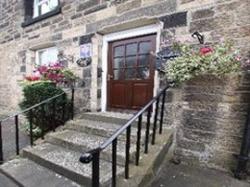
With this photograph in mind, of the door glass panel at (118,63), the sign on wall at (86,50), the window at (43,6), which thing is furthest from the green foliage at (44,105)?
the window at (43,6)

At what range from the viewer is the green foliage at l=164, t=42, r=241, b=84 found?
8.55 ft

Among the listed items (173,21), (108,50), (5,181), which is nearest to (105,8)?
(108,50)

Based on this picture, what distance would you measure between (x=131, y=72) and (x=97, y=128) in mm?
1173

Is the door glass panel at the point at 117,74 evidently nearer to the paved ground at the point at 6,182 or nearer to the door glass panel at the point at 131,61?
the door glass panel at the point at 131,61

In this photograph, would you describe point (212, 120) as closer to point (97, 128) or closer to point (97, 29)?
point (97, 128)

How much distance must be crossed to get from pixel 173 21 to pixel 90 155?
2.30 m

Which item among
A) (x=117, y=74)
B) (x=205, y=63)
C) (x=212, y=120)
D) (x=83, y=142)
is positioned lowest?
(x=83, y=142)

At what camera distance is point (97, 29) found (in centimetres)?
421

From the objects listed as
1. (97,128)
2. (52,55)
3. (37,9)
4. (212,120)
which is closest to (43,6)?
(37,9)

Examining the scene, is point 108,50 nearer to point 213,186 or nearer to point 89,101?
point 89,101

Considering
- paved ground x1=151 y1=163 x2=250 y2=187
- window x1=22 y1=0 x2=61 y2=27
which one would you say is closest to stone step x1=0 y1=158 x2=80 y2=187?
paved ground x1=151 y1=163 x2=250 y2=187

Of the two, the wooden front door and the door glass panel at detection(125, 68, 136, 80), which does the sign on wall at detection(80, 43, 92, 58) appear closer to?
the wooden front door

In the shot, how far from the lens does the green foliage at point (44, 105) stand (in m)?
4.09

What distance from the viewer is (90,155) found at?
1.79m
